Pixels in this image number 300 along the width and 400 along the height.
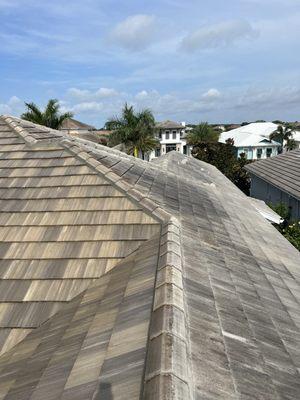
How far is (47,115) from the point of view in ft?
93.7

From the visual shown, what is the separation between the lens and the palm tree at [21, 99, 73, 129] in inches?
1109

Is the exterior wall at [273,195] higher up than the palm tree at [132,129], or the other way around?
the palm tree at [132,129]

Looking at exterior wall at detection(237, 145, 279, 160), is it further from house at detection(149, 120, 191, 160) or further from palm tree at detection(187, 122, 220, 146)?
house at detection(149, 120, 191, 160)

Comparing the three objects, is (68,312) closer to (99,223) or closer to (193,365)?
(99,223)

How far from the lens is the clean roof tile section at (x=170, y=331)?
2877mm

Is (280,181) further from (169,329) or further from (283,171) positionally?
(169,329)

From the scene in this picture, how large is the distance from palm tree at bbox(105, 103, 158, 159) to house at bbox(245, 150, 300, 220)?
426 inches

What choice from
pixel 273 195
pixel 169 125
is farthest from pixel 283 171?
pixel 169 125

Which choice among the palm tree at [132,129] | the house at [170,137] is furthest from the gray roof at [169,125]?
the palm tree at [132,129]

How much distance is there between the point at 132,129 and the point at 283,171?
15.9m

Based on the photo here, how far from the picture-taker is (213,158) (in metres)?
43.2

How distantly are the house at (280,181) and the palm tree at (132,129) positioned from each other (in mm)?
10832

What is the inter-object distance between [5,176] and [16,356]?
443 centimetres

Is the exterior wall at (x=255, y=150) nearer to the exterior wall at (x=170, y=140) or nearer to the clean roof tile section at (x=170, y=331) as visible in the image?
the exterior wall at (x=170, y=140)
